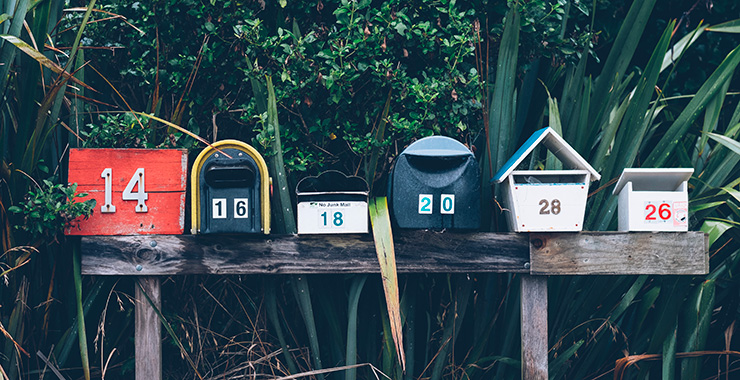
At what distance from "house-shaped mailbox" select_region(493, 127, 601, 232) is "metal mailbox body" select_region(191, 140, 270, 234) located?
0.82 meters

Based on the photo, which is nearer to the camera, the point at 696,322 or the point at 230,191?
the point at 230,191

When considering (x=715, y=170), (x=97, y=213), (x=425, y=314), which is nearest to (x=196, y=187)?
(x=97, y=213)

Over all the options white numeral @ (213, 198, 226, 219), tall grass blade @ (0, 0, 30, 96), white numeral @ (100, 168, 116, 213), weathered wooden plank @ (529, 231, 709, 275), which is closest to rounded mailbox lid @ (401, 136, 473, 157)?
weathered wooden plank @ (529, 231, 709, 275)

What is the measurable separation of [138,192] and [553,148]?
1.46 m

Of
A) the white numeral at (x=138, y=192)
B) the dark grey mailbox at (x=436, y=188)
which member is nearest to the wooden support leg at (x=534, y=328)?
the dark grey mailbox at (x=436, y=188)

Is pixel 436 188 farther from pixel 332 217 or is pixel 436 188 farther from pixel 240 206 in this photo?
pixel 240 206

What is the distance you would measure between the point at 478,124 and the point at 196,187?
1138 millimetres

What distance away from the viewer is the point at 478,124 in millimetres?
2387

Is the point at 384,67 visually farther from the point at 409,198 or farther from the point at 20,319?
the point at 20,319

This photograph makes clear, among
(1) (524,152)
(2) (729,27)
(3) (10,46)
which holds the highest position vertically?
(2) (729,27)

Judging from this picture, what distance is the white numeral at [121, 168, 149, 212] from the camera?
79.8 inches

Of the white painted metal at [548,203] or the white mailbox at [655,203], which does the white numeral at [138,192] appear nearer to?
the white painted metal at [548,203]

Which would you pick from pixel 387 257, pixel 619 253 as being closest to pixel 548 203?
pixel 619 253

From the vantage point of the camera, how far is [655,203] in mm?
1993
